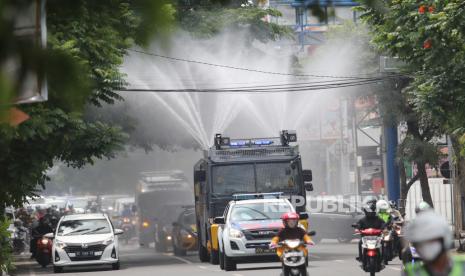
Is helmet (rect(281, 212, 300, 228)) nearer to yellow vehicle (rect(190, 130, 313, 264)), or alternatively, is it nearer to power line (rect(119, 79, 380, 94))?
yellow vehicle (rect(190, 130, 313, 264))

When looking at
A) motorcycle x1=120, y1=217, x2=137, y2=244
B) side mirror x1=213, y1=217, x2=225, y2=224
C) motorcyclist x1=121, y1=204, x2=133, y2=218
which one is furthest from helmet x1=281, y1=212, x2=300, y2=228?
motorcyclist x1=121, y1=204, x2=133, y2=218

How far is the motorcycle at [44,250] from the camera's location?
113 feet

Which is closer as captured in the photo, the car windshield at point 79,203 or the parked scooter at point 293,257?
the parked scooter at point 293,257

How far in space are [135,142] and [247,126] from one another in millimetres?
6305

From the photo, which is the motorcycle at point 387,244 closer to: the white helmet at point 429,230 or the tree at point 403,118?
the white helmet at point 429,230

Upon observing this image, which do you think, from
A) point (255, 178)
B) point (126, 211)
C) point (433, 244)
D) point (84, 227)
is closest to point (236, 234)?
point (255, 178)

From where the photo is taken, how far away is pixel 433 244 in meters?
5.51

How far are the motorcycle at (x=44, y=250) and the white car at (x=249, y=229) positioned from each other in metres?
10.1

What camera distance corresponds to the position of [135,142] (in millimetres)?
45156

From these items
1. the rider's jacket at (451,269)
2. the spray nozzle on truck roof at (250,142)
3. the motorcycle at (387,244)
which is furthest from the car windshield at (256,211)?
the rider's jacket at (451,269)

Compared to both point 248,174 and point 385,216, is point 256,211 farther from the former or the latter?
point 385,216

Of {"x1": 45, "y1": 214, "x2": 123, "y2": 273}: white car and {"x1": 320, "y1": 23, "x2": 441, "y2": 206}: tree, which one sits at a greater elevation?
{"x1": 320, "y1": 23, "x2": 441, "y2": 206}: tree

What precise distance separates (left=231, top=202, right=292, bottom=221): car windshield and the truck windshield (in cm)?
246

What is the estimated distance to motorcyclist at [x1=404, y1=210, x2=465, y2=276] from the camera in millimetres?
5500
